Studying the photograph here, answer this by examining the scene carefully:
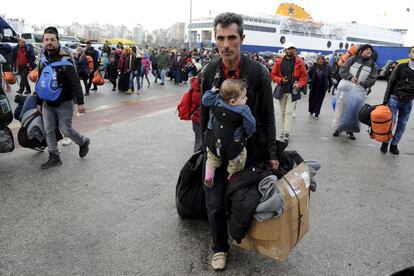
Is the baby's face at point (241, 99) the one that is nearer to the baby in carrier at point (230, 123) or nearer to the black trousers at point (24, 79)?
the baby in carrier at point (230, 123)

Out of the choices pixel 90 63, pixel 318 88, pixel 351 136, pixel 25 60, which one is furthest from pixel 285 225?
pixel 25 60

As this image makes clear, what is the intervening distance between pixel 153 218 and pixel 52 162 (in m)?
2.07

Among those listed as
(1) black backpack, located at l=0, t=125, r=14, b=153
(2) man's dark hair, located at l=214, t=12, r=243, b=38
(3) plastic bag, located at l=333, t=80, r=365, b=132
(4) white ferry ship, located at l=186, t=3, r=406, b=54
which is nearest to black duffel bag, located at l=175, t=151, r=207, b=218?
(2) man's dark hair, located at l=214, t=12, r=243, b=38

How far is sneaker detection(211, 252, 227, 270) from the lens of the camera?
106 inches

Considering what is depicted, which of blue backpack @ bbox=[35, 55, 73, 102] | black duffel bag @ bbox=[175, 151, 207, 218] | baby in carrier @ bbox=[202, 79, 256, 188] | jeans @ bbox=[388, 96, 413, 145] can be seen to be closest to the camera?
baby in carrier @ bbox=[202, 79, 256, 188]

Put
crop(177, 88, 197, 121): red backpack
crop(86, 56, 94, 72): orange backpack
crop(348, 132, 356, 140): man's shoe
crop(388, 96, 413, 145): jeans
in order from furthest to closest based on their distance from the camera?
crop(86, 56, 94, 72): orange backpack
crop(348, 132, 356, 140): man's shoe
crop(388, 96, 413, 145): jeans
crop(177, 88, 197, 121): red backpack

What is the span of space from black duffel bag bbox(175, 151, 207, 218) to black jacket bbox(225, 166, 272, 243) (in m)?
0.56

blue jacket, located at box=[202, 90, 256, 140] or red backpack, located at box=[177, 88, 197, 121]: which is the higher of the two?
blue jacket, located at box=[202, 90, 256, 140]

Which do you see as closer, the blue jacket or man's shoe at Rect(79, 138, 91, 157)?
the blue jacket

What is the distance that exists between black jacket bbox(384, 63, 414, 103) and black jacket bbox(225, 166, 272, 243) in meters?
4.20

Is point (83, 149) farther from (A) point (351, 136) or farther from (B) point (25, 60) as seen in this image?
(B) point (25, 60)

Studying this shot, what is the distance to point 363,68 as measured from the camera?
655 cm

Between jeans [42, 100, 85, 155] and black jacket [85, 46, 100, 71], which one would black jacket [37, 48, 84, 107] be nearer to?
jeans [42, 100, 85, 155]

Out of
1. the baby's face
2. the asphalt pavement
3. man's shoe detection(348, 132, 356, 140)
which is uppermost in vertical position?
the baby's face
